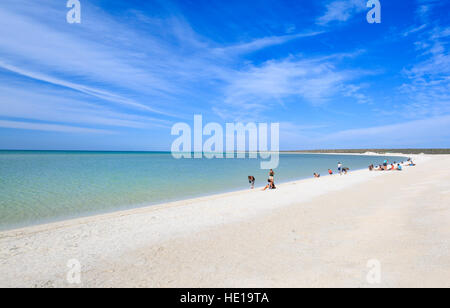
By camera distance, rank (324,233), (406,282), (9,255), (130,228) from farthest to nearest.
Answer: (130,228) → (324,233) → (9,255) → (406,282)

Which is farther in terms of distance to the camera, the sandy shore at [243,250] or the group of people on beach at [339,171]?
the group of people on beach at [339,171]

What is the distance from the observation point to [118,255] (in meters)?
5.87

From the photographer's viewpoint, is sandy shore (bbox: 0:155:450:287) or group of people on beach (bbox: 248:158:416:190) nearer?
sandy shore (bbox: 0:155:450:287)

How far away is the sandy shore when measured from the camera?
180 inches

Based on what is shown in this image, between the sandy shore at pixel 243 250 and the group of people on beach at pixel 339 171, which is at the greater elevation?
the group of people on beach at pixel 339 171

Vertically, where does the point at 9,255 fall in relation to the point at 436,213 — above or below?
below

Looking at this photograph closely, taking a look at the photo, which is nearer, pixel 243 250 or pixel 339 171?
pixel 243 250

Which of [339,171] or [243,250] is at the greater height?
[339,171]

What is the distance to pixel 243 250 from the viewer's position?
6012mm

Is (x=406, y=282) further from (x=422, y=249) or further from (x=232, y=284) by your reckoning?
(x=232, y=284)

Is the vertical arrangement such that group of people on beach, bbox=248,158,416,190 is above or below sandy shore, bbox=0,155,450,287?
above

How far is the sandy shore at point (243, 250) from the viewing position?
4.57m
